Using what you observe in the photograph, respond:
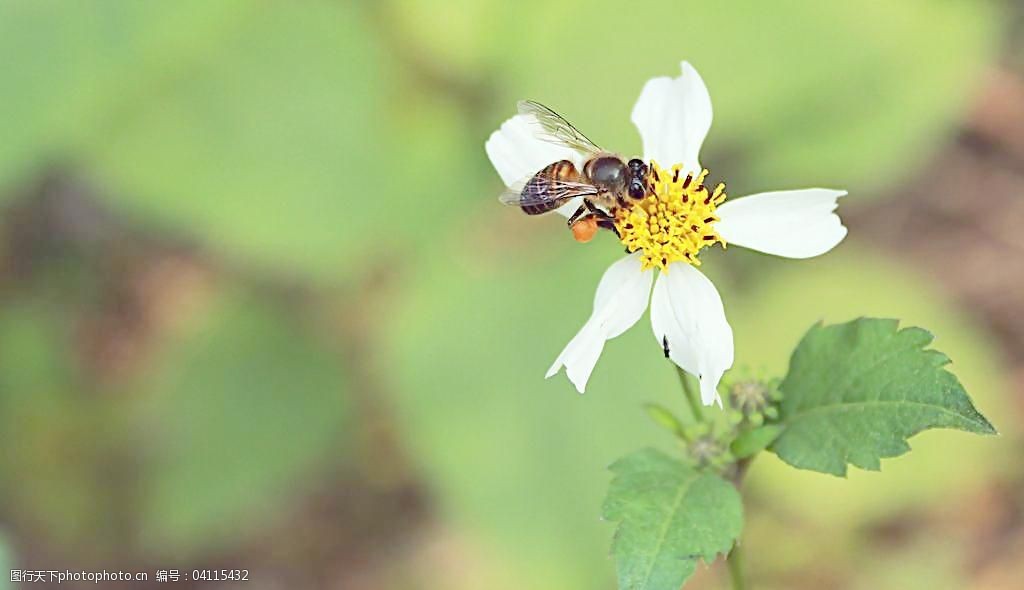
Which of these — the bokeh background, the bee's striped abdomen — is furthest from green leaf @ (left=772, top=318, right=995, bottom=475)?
the bokeh background

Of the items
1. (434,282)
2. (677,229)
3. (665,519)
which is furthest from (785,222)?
(434,282)

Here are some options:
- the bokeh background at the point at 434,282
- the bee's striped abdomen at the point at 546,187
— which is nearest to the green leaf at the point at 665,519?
the bee's striped abdomen at the point at 546,187

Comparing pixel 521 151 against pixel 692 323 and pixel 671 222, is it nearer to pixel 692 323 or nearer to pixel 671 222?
pixel 671 222

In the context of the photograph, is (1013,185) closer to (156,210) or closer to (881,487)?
(881,487)

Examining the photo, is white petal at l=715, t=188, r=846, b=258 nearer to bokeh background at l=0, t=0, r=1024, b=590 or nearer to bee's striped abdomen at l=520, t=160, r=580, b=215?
bee's striped abdomen at l=520, t=160, r=580, b=215

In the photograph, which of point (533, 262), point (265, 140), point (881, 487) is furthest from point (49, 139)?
point (881, 487)

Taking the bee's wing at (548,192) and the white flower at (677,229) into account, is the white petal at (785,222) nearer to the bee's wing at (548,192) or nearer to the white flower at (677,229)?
the white flower at (677,229)
